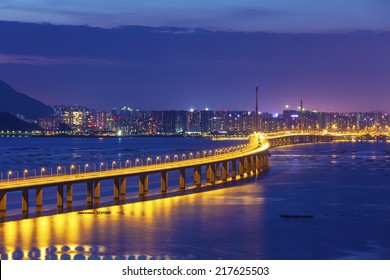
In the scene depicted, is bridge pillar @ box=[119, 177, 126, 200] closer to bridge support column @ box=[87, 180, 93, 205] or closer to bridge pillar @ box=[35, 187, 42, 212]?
bridge support column @ box=[87, 180, 93, 205]

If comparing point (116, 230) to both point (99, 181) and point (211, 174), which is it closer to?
point (99, 181)

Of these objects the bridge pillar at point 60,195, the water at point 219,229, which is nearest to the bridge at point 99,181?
the bridge pillar at point 60,195

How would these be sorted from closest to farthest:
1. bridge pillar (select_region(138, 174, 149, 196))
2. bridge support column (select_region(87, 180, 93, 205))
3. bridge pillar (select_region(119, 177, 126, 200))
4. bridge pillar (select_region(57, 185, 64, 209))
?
bridge pillar (select_region(57, 185, 64, 209)) < bridge support column (select_region(87, 180, 93, 205)) < bridge pillar (select_region(119, 177, 126, 200)) < bridge pillar (select_region(138, 174, 149, 196))

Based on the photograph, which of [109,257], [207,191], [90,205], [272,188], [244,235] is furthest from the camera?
[272,188]

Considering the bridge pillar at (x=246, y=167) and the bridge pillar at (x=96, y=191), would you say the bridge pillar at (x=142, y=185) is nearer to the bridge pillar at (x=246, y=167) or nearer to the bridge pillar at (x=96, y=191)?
the bridge pillar at (x=96, y=191)

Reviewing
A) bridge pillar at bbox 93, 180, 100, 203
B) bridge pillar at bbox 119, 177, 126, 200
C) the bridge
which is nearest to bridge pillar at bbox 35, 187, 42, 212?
the bridge

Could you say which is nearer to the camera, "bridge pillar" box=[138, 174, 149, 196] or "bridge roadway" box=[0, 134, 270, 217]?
"bridge roadway" box=[0, 134, 270, 217]

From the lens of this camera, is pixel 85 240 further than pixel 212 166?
No

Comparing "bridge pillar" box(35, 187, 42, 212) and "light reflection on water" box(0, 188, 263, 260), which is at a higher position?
"bridge pillar" box(35, 187, 42, 212)
